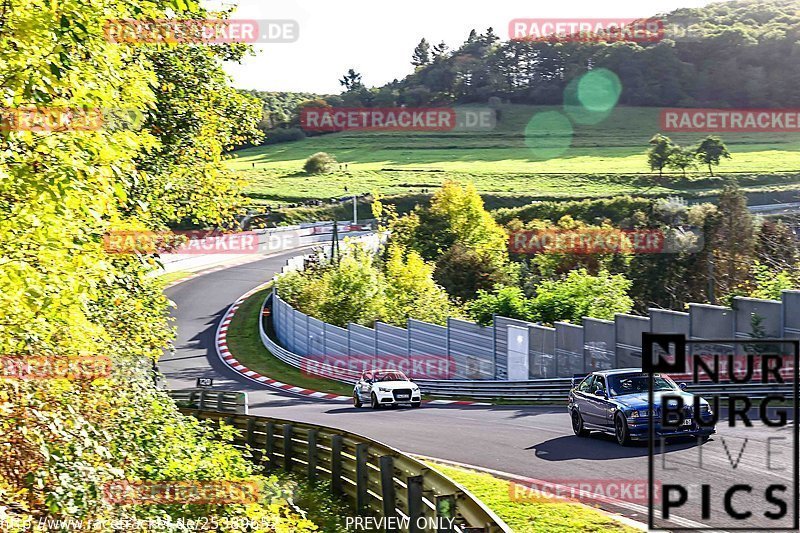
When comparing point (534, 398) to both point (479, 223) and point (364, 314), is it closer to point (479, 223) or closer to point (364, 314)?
point (364, 314)

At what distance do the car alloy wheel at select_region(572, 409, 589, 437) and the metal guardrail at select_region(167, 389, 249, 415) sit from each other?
328 inches

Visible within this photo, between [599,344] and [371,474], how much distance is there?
15.0m

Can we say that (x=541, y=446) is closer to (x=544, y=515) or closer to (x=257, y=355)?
(x=544, y=515)

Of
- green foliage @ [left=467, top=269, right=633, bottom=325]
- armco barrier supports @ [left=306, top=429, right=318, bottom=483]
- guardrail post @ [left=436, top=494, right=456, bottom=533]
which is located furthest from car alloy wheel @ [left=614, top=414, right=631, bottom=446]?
green foliage @ [left=467, top=269, right=633, bottom=325]

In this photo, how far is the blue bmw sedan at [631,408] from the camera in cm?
1592

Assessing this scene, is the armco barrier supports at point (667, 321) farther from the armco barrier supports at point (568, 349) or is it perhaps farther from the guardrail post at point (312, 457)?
the guardrail post at point (312, 457)

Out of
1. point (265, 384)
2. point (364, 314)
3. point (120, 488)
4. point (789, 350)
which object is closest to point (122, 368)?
point (120, 488)

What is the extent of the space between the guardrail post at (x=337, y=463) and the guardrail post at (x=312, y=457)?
0.98m

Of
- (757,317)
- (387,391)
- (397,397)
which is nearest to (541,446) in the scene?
(757,317)

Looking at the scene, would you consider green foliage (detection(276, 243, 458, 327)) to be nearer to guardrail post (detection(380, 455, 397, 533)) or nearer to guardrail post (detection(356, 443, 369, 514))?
guardrail post (detection(356, 443, 369, 514))

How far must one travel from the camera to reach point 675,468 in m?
14.3

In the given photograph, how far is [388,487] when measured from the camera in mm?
12047

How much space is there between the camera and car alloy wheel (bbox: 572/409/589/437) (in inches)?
725

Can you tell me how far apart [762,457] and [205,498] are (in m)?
8.53
